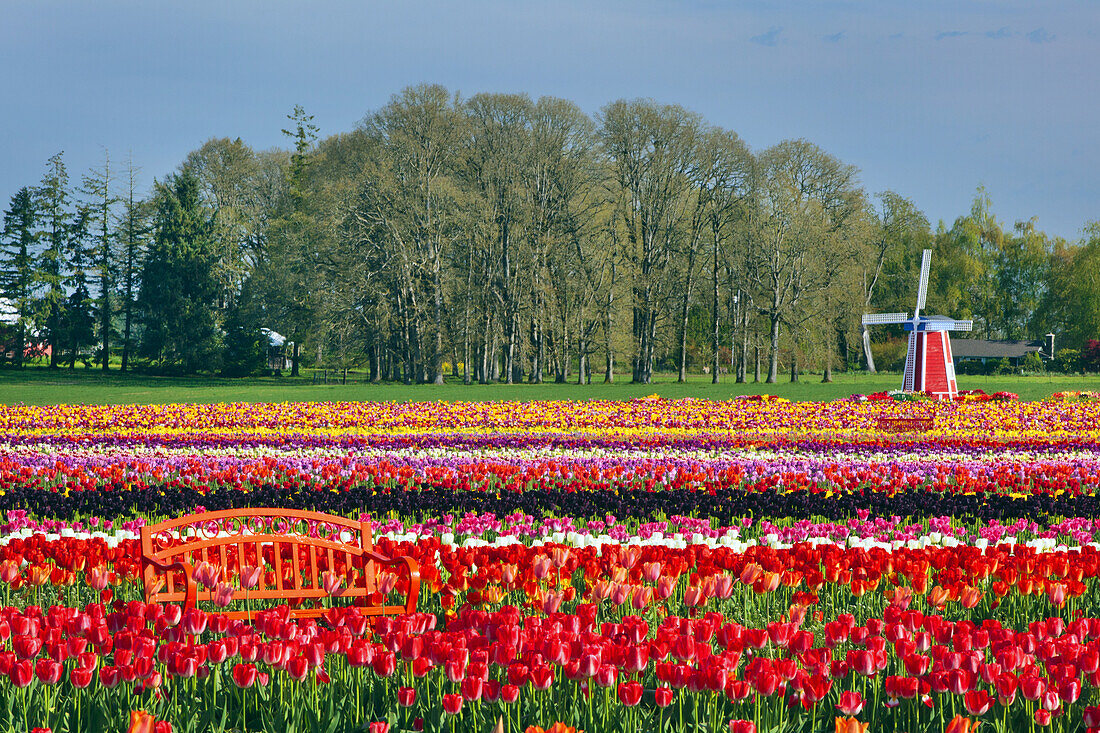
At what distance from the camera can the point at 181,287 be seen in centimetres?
5316

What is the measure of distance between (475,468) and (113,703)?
6965 mm

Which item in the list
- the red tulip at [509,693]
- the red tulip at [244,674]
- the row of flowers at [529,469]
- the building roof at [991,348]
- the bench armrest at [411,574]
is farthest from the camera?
the building roof at [991,348]

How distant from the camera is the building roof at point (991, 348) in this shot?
7294 centimetres

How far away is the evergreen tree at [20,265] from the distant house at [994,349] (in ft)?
191

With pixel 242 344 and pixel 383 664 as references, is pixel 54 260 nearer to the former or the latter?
pixel 242 344

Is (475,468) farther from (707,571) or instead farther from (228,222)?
(228,222)

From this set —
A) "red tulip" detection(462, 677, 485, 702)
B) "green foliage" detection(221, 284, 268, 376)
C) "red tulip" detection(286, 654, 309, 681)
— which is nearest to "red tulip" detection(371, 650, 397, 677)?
"red tulip" detection(286, 654, 309, 681)

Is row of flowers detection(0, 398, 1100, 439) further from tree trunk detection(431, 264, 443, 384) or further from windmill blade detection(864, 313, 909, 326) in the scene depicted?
tree trunk detection(431, 264, 443, 384)

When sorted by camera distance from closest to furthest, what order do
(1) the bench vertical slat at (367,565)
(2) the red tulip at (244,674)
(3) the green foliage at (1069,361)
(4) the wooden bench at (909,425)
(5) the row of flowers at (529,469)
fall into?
1. (2) the red tulip at (244,674)
2. (1) the bench vertical slat at (367,565)
3. (5) the row of flowers at (529,469)
4. (4) the wooden bench at (909,425)
5. (3) the green foliage at (1069,361)

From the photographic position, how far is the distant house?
72812 mm

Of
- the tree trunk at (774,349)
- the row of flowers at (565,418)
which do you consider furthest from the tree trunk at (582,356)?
the row of flowers at (565,418)

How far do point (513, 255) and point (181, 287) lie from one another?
19542mm

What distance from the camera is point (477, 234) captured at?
4319cm

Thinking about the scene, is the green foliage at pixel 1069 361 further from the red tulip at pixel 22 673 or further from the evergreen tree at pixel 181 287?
the red tulip at pixel 22 673
